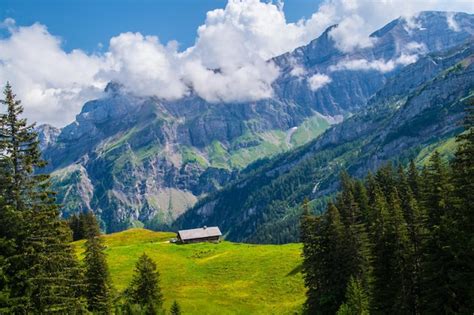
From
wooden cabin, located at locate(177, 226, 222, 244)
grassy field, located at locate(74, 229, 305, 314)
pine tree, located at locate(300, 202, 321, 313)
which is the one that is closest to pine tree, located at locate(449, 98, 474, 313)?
pine tree, located at locate(300, 202, 321, 313)

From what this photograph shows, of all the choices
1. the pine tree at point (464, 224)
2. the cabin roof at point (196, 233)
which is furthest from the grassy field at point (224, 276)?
the pine tree at point (464, 224)

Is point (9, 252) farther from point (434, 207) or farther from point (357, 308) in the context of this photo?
point (434, 207)

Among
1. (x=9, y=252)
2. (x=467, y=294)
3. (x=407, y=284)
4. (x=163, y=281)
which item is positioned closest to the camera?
(x=9, y=252)

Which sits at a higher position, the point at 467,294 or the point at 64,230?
the point at 64,230

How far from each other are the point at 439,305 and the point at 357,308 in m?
9.16

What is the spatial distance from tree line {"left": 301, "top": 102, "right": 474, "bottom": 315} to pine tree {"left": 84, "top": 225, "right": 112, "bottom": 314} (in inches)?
→ 1005

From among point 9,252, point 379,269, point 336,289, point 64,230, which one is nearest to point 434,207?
point 379,269

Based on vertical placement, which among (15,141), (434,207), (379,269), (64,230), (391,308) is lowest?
(391,308)

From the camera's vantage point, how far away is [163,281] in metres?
85.3

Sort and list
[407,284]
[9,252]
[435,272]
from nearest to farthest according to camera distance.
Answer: [9,252] → [435,272] → [407,284]

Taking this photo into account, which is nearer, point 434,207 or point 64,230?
point 64,230

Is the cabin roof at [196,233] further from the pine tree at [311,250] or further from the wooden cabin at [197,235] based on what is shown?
the pine tree at [311,250]

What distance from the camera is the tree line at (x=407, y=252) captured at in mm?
34875

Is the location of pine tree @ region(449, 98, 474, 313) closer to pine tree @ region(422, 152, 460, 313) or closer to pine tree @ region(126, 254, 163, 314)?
pine tree @ region(422, 152, 460, 313)
